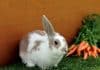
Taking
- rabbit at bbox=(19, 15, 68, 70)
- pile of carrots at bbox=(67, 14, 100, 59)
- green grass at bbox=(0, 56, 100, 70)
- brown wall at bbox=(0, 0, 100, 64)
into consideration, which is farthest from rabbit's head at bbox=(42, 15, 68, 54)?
pile of carrots at bbox=(67, 14, 100, 59)

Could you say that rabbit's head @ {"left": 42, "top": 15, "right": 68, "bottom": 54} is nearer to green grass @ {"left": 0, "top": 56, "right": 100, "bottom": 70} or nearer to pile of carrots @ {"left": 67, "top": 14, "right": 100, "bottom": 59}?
green grass @ {"left": 0, "top": 56, "right": 100, "bottom": 70}

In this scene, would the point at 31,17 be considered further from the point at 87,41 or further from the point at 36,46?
the point at 87,41

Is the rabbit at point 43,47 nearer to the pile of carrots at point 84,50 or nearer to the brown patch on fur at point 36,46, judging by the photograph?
the brown patch on fur at point 36,46

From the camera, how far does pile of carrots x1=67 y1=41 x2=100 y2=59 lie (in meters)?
4.28

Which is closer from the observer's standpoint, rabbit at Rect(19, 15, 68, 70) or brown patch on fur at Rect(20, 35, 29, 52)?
rabbit at Rect(19, 15, 68, 70)

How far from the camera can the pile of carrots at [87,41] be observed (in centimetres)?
431

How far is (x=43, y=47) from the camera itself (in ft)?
12.3

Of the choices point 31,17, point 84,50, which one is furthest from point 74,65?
point 31,17

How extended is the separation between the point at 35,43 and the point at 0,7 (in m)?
0.45

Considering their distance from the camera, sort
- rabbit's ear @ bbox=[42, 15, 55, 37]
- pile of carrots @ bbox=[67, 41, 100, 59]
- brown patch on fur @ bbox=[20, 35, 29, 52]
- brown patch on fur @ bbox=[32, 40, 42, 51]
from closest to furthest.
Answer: rabbit's ear @ bbox=[42, 15, 55, 37] → brown patch on fur @ bbox=[32, 40, 42, 51] → brown patch on fur @ bbox=[20, 35, 29, 52] → pile of carrots @ bbox=[67, 41, 100, 59]

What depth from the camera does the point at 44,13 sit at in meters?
4.25

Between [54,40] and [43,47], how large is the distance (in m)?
0.13

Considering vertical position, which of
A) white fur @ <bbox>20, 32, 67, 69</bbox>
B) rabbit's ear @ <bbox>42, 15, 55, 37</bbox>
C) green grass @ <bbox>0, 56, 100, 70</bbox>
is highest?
rabbit's ear @ <bbox>42, 15, 55, 37</bbox>

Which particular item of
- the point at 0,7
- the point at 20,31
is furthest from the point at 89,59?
the point at 0,7
